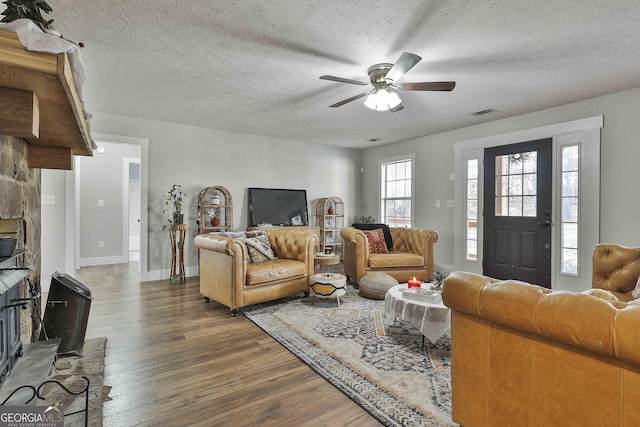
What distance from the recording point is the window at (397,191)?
251 inches

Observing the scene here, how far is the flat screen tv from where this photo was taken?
5809mm

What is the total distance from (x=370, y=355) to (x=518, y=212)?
350 centimetres

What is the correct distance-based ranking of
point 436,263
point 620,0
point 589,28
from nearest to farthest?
1. point 620,0
2. point 589,28
3. point 436,263

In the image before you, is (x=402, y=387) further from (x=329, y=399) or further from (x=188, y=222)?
(x=188, y=222)

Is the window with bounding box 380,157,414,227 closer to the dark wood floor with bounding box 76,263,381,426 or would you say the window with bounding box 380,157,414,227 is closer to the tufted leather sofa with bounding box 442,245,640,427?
the dark wood floor with bounding box 76,263,381,426

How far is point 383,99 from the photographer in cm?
296

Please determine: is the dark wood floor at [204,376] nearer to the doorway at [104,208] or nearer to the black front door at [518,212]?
the doorway at [104,208]

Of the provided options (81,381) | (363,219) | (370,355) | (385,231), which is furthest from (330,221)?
(81,381)

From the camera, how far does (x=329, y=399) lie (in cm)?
190

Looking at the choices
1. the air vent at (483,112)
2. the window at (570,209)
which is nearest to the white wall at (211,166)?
the air vent at (483,112)

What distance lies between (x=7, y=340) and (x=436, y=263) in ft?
18.1

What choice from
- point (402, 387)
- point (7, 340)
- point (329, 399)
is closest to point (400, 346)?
point (402, 387)

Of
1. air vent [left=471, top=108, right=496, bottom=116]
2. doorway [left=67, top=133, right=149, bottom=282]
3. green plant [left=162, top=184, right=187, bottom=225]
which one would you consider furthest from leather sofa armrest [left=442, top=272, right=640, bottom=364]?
doorway [left=67, top=133, right=149, bottom=282]

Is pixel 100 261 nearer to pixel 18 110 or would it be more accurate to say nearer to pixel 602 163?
pixel 18 110
